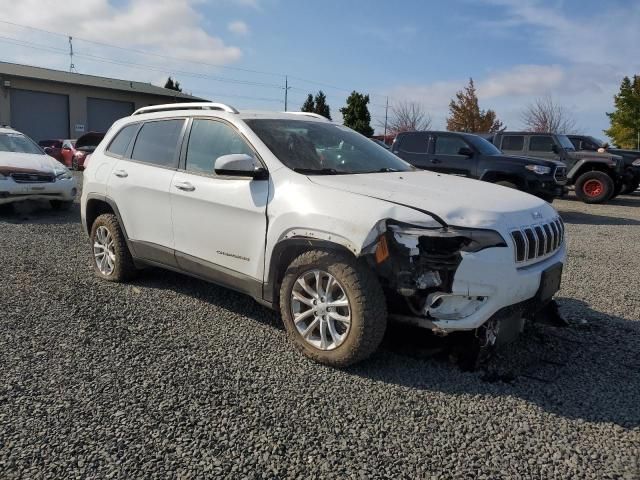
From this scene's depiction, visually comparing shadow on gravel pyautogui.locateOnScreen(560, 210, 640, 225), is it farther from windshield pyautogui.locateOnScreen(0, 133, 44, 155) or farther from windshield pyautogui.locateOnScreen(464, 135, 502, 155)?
windshield pyautogui.locateOnScreen(0, 133, 44, 155)

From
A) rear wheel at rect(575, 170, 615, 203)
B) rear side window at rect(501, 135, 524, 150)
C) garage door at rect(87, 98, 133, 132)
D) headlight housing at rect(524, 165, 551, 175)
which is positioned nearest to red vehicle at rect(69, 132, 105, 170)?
garage door at rect(87, 98, 133, 132)

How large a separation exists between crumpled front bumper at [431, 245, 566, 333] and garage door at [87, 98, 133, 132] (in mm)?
33247

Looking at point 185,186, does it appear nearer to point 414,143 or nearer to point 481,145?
point 481,145

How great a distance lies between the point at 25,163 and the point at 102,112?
86.4ft

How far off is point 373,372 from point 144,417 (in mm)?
1422

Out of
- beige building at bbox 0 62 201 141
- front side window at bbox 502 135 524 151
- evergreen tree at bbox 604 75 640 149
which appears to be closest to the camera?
front side window at bbox 502 135 524 151

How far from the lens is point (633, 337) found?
4281 mm

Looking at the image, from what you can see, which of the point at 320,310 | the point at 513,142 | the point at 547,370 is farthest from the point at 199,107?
the point at 513,142

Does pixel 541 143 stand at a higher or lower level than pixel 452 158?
higher

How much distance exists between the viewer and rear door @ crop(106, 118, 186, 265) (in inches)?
184

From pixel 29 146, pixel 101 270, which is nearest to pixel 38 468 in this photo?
pixel 101 270

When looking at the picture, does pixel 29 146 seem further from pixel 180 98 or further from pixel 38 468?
pixel 180 98

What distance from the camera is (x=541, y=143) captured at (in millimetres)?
14906

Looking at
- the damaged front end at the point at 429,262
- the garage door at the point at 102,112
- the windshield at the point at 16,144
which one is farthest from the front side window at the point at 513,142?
the garage door at the point at 102,112
